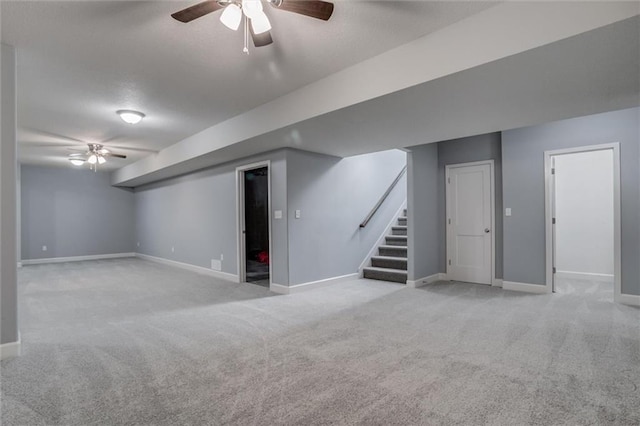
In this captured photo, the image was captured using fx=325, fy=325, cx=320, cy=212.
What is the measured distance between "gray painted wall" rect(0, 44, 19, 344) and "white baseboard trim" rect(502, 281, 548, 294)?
5.76 m

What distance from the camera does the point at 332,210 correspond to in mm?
5535

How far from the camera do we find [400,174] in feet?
22.9

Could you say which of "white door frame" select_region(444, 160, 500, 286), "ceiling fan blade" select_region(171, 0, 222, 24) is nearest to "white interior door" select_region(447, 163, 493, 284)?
"white door frame" select_region(444, 160, 500, 286)

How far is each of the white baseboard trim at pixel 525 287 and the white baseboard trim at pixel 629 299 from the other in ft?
2.53

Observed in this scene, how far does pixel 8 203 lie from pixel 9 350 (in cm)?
116

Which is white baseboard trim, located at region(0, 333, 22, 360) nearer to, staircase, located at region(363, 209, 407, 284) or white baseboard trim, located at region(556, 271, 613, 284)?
staircase, located at region(363, 209, 407, 284)

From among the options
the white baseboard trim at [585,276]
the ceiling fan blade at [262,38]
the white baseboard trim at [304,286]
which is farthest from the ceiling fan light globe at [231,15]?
the white baseboard trim at [585,276]

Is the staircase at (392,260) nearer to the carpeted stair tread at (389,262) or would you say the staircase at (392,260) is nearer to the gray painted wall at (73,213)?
the carpeted stair tread at (389,262)

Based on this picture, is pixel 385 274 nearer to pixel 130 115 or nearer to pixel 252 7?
pixel 130 115

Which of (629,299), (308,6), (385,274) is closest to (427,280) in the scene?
(385,274)

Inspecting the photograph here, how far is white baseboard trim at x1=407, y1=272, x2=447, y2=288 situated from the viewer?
5.14 metres

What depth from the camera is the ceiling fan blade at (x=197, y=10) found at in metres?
1.81

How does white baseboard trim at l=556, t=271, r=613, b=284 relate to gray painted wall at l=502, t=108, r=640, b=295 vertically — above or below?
below

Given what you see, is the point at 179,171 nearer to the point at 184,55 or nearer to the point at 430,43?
the point at 184,55
